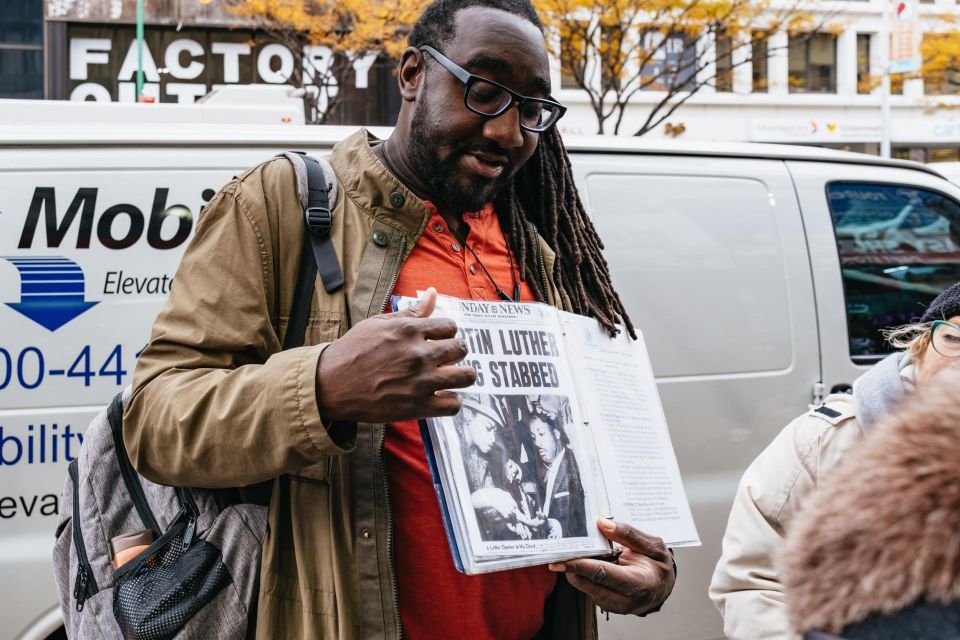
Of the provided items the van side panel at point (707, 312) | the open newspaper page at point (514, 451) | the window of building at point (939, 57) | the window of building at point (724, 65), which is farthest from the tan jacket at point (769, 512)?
the window of building at point (939, 57)

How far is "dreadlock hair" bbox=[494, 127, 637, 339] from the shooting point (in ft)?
6.75

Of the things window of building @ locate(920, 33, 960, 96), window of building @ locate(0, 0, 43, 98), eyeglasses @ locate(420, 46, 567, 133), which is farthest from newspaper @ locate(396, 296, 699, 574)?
window of building @ locate(920, 33, 960, 96)

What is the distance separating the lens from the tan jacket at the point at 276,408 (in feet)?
4.90

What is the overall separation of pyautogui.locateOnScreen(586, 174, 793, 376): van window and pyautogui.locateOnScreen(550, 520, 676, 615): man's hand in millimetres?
1835

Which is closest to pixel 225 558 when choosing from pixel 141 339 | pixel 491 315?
pixel 491 315

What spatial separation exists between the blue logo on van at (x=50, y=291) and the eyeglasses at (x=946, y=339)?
2.36m

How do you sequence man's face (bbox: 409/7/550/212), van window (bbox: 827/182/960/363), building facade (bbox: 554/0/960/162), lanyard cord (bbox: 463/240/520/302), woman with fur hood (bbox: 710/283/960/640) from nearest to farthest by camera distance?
man's face (bbox: 409/7/550/212)
lanyard cord (bbox: 463/240/520/302)
woman with fur hood (bbox: 710/283/960/640)
van window (bbox: 827/182/960/363)
building facade (bbox: 554/0/960/162)

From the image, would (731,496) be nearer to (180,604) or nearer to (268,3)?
(180,604)

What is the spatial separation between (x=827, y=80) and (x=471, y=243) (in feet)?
83.2

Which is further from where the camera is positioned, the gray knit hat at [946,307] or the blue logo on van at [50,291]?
the blue logo on van at [50,291]

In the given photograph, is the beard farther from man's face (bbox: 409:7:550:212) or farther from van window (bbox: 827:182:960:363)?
van window (bbox: 827:182:960:363)

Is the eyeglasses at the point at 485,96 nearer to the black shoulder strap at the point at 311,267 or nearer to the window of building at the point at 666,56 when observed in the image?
the black shoulder strap at the point at 311,267

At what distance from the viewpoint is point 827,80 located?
25.0m

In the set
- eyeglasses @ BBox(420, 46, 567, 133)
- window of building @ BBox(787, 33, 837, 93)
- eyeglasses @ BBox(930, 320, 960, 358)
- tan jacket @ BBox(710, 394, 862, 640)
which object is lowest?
tan jacket @ BBox(710, 394, 862, 640)
